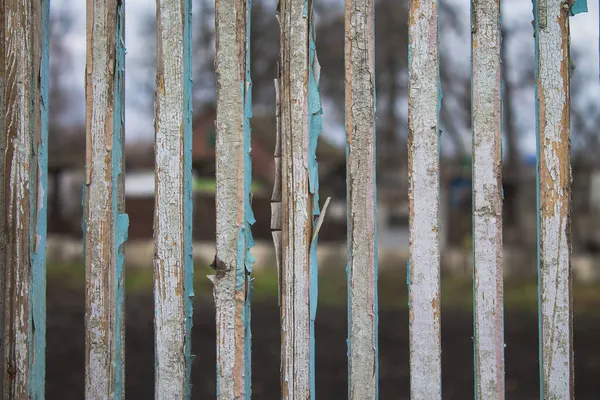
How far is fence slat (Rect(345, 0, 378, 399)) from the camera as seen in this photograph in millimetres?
1515

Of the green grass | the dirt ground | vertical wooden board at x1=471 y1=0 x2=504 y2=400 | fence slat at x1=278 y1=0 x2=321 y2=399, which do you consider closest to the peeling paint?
fence slat at x1=278 y1=0 x2=321 y2=399

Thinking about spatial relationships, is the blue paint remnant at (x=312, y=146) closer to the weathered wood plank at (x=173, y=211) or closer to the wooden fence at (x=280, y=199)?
the wooden fence at (x=280, y=199)

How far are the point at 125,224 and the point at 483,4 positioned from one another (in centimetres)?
111

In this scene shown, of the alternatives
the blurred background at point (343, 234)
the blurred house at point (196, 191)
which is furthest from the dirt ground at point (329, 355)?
the blurred house at point (196, 191)

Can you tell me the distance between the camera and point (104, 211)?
5.26 ft

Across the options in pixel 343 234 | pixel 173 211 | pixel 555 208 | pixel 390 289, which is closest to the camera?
pixel 555 208

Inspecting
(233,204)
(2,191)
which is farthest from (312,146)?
(2,191)

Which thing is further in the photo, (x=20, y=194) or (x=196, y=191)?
(x=196, y=191)

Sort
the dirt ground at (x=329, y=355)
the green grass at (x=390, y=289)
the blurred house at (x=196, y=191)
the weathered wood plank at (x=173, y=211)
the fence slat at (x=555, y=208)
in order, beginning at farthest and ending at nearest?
the blurred house at (x=196, y=191) < the green grass at (x=390, y=289) < the dirt ground at (x=329, y=355) < the weathered wood plank at (x=173, y=211) < the fence slat at (x=555, y=208)

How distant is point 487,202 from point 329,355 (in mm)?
4009

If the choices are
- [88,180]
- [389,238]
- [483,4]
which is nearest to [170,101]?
[88,180]

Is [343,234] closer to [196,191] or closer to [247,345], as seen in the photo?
[196,191]

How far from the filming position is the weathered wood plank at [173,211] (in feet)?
5.15

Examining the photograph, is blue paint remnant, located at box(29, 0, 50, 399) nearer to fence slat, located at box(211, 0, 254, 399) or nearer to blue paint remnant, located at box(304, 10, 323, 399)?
fence slat, located at box(211, 0, 254, 399)
